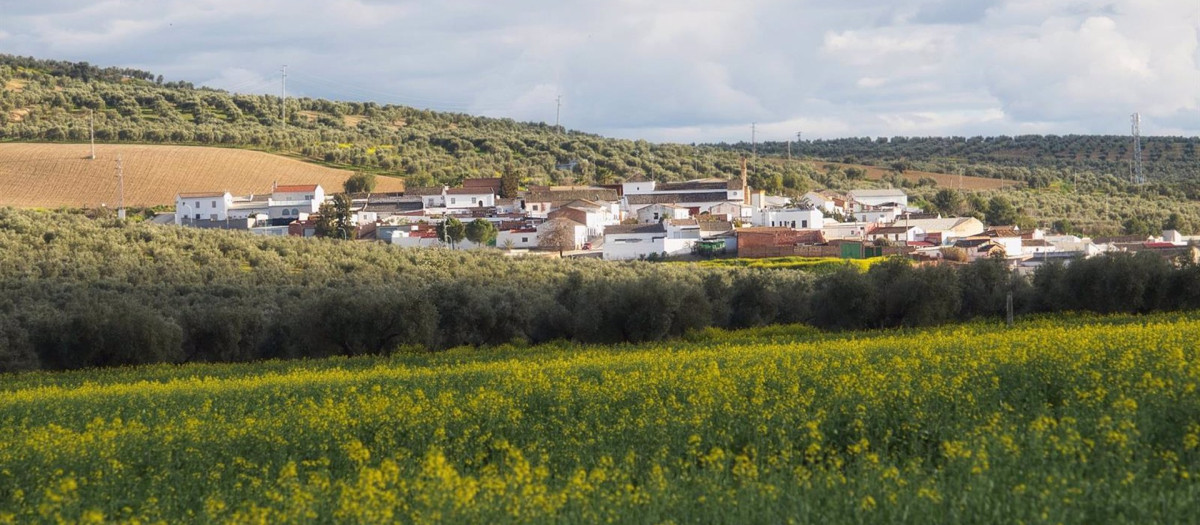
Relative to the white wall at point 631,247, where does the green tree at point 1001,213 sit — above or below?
above

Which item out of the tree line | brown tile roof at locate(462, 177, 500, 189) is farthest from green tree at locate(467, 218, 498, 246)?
the tree line

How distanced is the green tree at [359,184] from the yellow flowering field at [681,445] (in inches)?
3532

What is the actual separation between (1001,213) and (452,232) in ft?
148

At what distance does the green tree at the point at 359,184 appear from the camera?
357 feet

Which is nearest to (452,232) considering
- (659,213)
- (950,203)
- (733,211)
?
(659,213)

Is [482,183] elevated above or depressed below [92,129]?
below

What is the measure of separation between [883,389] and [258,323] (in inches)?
1000

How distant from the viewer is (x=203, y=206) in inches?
3775

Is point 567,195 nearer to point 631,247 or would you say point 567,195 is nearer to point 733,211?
point 733,211

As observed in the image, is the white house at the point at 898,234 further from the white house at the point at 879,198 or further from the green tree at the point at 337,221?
the green tree at the point at 337,221

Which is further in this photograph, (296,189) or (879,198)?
(879,198)

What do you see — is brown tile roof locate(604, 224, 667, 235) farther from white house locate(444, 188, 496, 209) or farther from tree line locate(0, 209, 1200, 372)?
tree line locate(0, 209, 1200, 372)

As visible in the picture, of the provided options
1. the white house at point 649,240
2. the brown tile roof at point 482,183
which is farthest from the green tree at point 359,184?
the white house at point 649,240

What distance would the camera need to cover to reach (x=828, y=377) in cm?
1585
